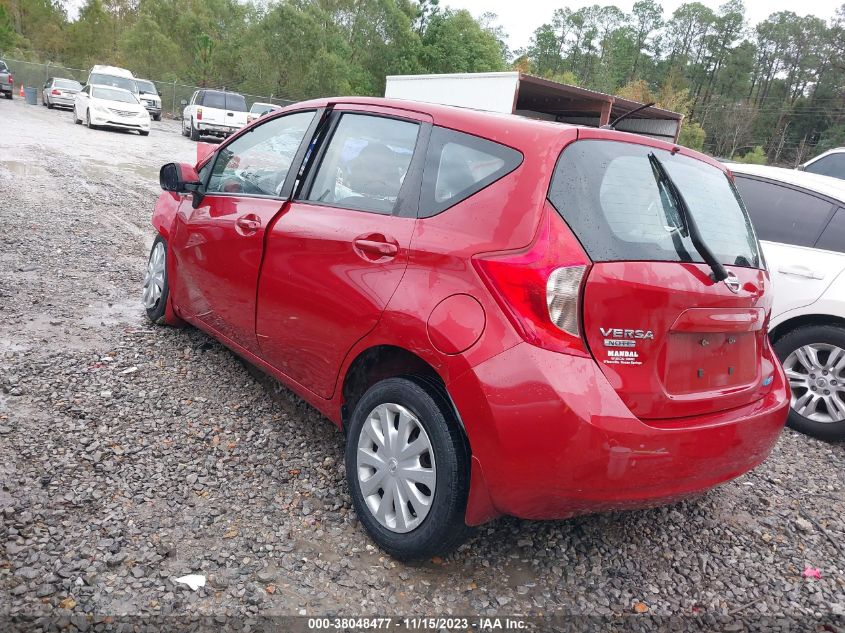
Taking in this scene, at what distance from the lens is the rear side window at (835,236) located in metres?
4.54

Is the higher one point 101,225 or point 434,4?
point 434,4

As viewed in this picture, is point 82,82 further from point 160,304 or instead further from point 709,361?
point 709,361

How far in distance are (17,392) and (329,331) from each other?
1999 mm

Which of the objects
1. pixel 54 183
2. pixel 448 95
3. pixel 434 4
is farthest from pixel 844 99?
pixel 54 183

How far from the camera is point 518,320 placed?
2.21 m

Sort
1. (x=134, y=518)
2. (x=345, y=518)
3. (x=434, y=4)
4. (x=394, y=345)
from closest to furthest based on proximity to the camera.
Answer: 1. (x=394, y=345)
2. (x=134, y=518)
3. (x=345, y=518)
4. (x=434, y=4)

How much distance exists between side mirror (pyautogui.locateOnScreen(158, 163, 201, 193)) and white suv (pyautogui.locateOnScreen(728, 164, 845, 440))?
404 cm

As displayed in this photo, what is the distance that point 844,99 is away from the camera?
218 feet

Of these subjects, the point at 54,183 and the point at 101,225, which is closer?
the point at 101,225

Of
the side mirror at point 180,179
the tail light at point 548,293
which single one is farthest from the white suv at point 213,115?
the tail light at point 548,293

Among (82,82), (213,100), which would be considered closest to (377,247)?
(213,100)

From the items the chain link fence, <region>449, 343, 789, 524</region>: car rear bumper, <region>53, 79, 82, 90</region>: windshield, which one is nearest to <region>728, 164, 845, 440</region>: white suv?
<region>449, 343, 789, 524</region>: car rear bumper

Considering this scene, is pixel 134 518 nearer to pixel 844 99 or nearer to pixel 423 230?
pixel 423 230

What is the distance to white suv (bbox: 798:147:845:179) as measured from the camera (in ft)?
26.7
